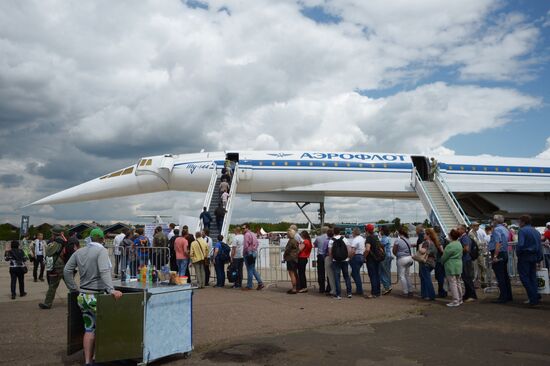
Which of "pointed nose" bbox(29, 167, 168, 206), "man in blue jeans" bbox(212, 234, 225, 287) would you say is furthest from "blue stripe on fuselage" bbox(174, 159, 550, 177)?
"man in blue jeans" bbox(212, 234, 225, 287)

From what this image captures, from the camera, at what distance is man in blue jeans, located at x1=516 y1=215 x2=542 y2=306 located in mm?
7684

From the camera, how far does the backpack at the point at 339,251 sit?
8.98 metres

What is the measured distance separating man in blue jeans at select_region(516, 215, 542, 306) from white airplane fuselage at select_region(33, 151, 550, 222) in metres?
11.8

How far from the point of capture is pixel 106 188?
19.7 metres

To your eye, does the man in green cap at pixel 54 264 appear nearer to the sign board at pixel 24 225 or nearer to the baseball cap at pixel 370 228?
the baseball cap at pixel 370 228

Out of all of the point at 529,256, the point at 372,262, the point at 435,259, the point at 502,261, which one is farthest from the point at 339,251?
the point at 529,256

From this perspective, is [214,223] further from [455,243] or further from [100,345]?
[100,345]

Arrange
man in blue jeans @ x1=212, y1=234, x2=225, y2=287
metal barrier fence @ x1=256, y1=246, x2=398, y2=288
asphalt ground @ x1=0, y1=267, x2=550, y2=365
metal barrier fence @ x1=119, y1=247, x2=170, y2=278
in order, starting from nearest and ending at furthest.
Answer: asphalt ground @ x1=0, y1=267, x2=550, y2=365, man in blue jeans @ x1=212, y1=234, x2=225, y2=287, metal barrier fence @ x1=119, y1=247, x2=170, y2=278, metal barrier fence @ x1=256, y1=246, x2=398, y2=288

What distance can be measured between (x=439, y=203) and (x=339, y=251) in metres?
10.7

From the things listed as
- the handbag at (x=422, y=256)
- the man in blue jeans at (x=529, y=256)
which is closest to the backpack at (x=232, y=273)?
the handbag at (x=422, y=256)

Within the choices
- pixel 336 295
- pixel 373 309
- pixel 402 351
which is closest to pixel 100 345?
pixel 402 351

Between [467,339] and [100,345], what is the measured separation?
4305 mm

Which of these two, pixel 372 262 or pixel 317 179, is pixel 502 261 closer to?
pixel 372 262

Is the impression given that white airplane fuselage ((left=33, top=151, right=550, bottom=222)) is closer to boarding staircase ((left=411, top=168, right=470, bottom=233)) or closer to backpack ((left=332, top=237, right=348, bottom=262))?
boarding staircase ((left=411, top=168, right=470, bottom=233))
